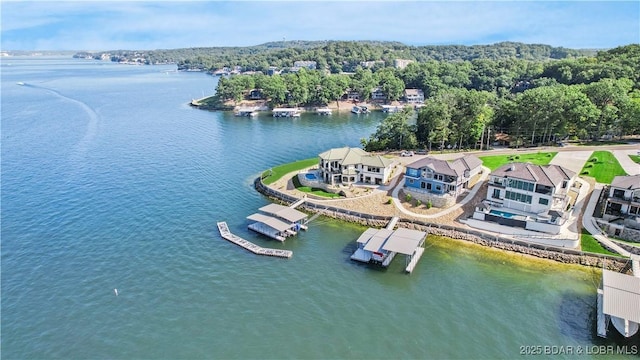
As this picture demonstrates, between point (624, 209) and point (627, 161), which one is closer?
point (624, 209)

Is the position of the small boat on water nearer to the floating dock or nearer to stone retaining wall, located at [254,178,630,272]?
stone retaining wall, located at [254,178,630,272]

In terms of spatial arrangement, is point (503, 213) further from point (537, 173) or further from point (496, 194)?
point (537, 173)

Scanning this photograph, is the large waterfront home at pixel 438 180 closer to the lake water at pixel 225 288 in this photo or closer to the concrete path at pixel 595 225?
the lake water at pixel 225 288

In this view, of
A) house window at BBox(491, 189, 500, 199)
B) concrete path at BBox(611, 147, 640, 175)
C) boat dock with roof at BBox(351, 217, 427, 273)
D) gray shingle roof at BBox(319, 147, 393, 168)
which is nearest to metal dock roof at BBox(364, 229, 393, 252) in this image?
boat dock with roof at BBox(351, 217, 427, 273)

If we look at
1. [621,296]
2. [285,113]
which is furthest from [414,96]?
[621,296]

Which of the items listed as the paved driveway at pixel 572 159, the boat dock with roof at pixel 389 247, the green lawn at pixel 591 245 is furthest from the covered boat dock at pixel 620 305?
the paved driveway at pixel 572 159

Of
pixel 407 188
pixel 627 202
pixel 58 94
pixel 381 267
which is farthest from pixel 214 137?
pixel 58 94

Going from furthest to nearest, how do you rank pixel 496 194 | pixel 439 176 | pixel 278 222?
1. pixel 439 176
2. pixel 496 194
3. pixel 278 222
